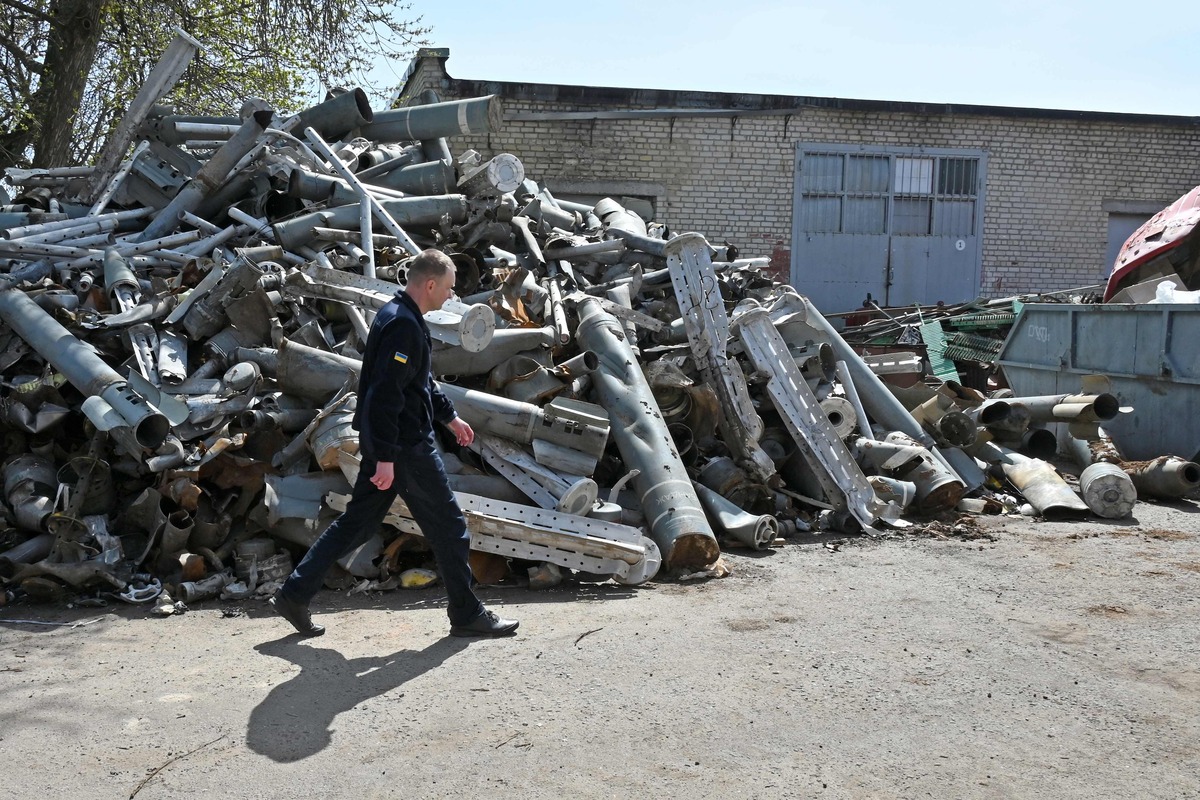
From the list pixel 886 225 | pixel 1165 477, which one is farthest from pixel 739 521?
pixel 886 225

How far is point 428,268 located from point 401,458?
0.80m

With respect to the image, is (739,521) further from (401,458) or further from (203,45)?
(203,45)

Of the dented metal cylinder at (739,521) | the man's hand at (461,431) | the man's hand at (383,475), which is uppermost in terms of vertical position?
the man's hand at (461,431)

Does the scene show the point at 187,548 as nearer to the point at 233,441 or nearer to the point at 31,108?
the point at 233,441

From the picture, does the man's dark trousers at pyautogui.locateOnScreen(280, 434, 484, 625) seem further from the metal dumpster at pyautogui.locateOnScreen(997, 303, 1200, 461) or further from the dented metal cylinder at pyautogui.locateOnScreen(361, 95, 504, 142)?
the metal dumpster at pyautogui.locateOnScreen(997, 303, 1200, 461)

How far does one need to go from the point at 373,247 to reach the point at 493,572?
323 cm

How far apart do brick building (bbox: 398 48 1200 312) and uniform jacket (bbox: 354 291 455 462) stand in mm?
12026

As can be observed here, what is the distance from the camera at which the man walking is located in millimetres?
3867

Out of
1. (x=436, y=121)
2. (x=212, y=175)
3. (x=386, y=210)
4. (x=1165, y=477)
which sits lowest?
(x=1165, y=477)

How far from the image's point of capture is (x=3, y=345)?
6035 millimetres

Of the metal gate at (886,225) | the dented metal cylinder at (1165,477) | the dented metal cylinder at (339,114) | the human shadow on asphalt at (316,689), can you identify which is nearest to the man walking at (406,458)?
the human shadow on asphalt at (316,689)

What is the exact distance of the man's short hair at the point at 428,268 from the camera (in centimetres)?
397

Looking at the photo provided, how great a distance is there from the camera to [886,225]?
54.6 feet

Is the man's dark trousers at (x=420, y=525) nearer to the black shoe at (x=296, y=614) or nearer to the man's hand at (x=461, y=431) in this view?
the black shoe at (x=296, y=614)
